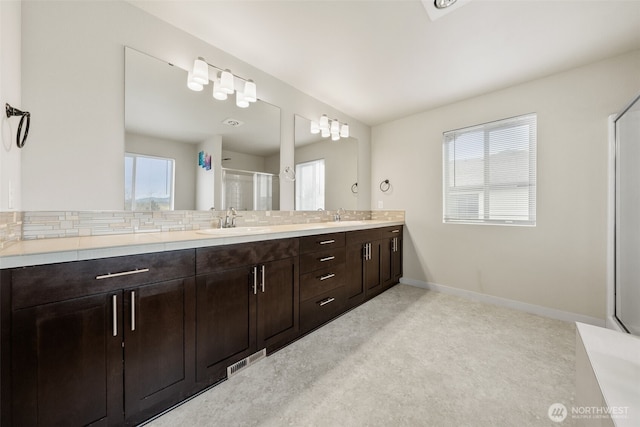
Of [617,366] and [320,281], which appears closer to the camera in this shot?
[617,366]

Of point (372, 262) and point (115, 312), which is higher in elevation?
point (115, 312)

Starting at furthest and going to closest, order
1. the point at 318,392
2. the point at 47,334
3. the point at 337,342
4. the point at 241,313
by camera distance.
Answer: the point at 337,342 → the point at 241,313 → the point at 318,392 → the point at 47,334

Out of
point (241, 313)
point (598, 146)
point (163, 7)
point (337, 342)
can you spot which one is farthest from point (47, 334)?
point (598, 146)

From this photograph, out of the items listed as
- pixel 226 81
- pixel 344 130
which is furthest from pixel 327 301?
pixel 344 130

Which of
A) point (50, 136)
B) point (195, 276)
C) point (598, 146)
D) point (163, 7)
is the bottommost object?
point (195, 276)

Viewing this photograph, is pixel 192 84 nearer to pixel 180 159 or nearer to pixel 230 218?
pixel 180 159

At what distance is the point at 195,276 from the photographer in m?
1.30

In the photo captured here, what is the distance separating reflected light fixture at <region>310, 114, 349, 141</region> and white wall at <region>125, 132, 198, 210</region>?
58.2 inches

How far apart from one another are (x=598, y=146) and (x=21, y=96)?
424 cm

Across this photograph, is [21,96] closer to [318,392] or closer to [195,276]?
[195,276]

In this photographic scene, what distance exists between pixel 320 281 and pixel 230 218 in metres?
0.98

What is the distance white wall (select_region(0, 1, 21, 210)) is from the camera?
41.1 inches

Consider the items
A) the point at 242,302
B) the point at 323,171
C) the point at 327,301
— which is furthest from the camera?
the point at 323,171

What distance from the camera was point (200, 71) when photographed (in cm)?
181
